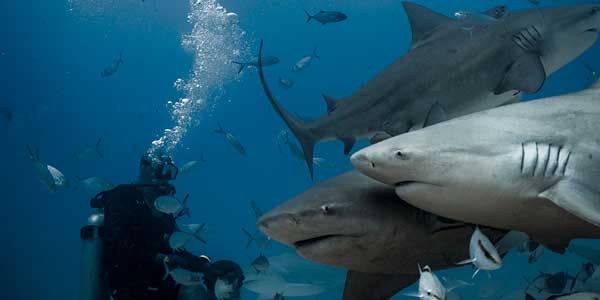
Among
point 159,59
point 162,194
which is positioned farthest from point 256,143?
point 162,194

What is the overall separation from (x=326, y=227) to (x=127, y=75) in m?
57.6

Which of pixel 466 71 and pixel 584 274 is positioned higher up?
pixel 466 71

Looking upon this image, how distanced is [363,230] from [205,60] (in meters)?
47.4

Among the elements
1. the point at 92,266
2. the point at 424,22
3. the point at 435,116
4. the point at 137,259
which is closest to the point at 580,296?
the point at 435,116

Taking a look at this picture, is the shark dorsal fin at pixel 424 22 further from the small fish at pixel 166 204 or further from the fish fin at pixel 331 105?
the small fish at pixel 166 204

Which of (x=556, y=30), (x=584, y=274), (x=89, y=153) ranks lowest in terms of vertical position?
(x=584, y=274)

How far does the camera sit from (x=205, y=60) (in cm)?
4741

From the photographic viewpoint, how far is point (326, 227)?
208 cm

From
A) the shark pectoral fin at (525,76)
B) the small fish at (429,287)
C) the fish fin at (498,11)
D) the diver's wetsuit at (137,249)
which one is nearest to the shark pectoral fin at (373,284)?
the small fish at (429,287)

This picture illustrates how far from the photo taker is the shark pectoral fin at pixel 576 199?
1.66m

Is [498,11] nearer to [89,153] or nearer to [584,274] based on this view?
[584,274]

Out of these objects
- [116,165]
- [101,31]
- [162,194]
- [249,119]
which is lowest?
[116,165]

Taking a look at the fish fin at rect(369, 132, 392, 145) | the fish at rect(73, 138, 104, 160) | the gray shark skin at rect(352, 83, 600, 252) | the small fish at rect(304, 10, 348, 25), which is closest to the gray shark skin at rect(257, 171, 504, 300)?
the gray shark skin at rect(352, 83, 600, 252)

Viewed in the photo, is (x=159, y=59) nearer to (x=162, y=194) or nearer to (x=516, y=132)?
(x=162, y=194)
